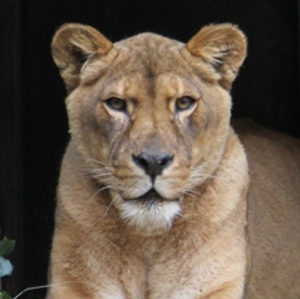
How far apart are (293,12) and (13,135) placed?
1.47 meters

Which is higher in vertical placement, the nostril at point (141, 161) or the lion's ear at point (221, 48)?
the lion's ear at point (221, 48)

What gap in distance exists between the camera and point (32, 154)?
611cm

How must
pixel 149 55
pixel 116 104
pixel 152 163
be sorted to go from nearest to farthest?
pixel 152 163 → pixel 116 104 → pixel 149 55

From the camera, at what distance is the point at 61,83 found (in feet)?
20.0

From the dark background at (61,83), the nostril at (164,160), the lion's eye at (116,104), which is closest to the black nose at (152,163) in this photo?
the nostril at (164,160)

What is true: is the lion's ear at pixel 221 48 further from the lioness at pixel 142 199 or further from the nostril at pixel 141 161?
the nostril at pixel 141 161

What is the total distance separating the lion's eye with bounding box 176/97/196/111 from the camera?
3.80 m

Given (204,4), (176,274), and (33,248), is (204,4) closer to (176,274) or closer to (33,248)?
(33,248)

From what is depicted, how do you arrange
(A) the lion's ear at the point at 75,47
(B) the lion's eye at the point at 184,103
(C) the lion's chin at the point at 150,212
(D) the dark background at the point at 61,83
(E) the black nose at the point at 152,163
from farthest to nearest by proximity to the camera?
(D) the dark background at the point at 61,83, (A) the lion's ear at the point at 75,47, (B) the lion's eye at the point at 184,103, (C) the lion's chin at the point at 150,212, (E) the black nose at the point at 152,163

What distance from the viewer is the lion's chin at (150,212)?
370 centimetres

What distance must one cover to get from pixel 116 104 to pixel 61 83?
2325 mm

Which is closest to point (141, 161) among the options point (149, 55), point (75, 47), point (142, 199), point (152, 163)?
point (152, 163)

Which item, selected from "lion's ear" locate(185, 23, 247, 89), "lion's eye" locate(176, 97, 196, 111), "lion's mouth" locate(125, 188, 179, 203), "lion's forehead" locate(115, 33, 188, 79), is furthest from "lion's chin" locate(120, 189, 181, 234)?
"lion's ear" locate(185, 23, 247, 89)

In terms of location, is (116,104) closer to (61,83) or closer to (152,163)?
(152,163)
